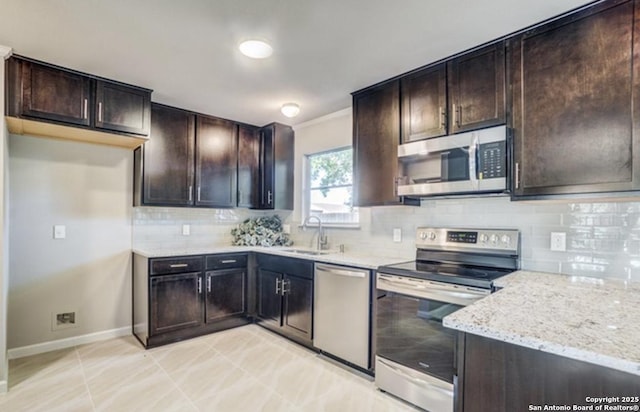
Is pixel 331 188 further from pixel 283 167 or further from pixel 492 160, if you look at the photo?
pixel 492 160

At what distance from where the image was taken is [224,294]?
3.58 metres

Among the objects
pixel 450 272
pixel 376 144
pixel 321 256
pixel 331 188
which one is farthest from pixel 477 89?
pixel 331 188

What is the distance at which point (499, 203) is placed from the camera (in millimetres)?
2412

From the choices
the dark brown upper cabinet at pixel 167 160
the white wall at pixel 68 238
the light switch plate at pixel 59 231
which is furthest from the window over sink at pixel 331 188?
the light switch plate at pixel 59 231

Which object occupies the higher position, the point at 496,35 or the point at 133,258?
the point at 496,35

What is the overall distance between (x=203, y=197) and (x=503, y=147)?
120 inches

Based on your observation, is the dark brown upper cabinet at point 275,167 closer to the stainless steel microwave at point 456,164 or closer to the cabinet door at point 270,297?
the cabinet door at point 270,297

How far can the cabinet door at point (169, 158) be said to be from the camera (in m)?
3.43

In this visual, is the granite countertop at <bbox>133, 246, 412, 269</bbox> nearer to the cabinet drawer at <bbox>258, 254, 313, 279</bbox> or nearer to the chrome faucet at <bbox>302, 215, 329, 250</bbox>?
the cabinet drawer at <bbox>258, 254, 313, 279</bbox>

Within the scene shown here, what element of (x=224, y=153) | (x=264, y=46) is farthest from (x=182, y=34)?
(x=224, y=153)

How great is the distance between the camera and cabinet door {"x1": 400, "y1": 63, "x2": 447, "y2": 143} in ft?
8.03

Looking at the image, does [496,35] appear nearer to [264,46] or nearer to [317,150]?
[264,46]

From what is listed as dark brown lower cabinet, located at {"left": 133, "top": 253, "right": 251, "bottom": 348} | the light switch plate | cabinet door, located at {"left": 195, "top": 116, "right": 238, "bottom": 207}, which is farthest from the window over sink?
the light switch plate

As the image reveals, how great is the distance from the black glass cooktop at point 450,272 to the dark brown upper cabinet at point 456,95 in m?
0.98
